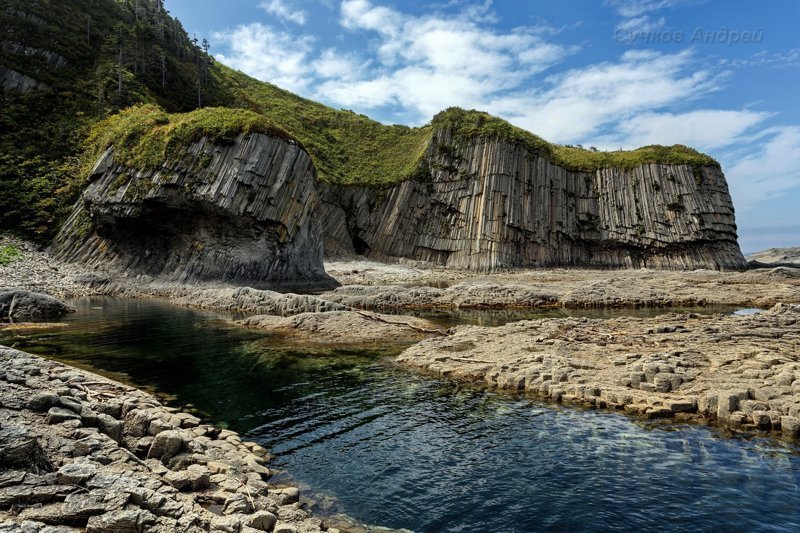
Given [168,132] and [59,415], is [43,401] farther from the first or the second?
[168,132]

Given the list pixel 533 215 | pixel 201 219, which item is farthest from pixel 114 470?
pixel 533 215

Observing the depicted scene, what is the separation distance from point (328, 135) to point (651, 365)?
90.6 meters

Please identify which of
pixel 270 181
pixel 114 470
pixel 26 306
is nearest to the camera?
pixel 114 470

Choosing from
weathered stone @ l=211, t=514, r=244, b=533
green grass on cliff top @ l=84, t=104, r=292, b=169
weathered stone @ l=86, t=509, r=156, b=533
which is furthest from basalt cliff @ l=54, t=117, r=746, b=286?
weathered stone @ l=86, t=509, r=156, b=533

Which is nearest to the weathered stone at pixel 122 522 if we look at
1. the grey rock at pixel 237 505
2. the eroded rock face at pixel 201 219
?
the grey rock at pixel 237 505

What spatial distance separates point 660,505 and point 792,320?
2031 centimetres

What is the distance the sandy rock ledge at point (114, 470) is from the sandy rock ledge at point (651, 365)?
9.51 metres

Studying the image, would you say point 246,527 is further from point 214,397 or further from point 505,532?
point 214,397

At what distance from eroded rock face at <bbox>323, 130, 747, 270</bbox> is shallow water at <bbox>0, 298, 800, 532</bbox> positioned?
58.6m

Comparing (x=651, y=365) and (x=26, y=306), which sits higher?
(x=651, y=365)

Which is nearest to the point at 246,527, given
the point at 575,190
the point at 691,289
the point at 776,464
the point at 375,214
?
the point at 776,464

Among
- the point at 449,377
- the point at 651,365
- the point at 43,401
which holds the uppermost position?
the point at 651,365

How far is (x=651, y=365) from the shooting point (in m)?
15.4

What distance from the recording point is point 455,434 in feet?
40.3
